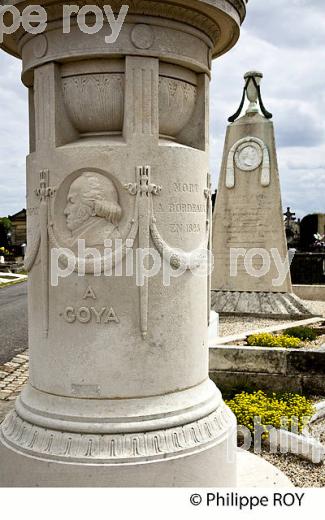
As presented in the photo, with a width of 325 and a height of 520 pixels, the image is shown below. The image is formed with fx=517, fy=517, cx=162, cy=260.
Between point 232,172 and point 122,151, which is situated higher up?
point 232,172

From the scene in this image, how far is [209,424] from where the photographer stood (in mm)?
3637

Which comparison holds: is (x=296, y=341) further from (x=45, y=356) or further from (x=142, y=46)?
(x=142, y=46)

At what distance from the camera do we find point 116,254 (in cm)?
338

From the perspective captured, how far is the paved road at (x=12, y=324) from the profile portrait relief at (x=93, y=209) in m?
6.61

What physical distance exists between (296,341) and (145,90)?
19.6ft

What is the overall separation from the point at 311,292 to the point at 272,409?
38.4 feet

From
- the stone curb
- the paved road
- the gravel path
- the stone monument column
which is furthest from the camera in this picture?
the paved road

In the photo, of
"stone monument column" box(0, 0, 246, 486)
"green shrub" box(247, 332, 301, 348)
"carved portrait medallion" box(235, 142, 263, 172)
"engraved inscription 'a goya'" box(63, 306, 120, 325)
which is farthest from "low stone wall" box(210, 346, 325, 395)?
"carved portrait medallion" box(235, 142, 263, 172)

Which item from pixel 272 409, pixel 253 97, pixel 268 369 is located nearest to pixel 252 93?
pixel 253 97

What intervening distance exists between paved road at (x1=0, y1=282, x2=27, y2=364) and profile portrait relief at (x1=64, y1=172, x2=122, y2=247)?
21.7ft

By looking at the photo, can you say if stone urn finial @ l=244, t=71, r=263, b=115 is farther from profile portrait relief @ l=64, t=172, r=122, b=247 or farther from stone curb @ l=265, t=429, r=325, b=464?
profile portrait relief @ l=64, t=172, r=122, b=247

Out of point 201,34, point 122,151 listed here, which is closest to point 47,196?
point 122,151

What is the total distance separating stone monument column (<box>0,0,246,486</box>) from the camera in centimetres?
333

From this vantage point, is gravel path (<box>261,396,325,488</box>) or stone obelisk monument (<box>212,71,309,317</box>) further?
stone obelisk monument (<box>212,71,309,317</box>)
